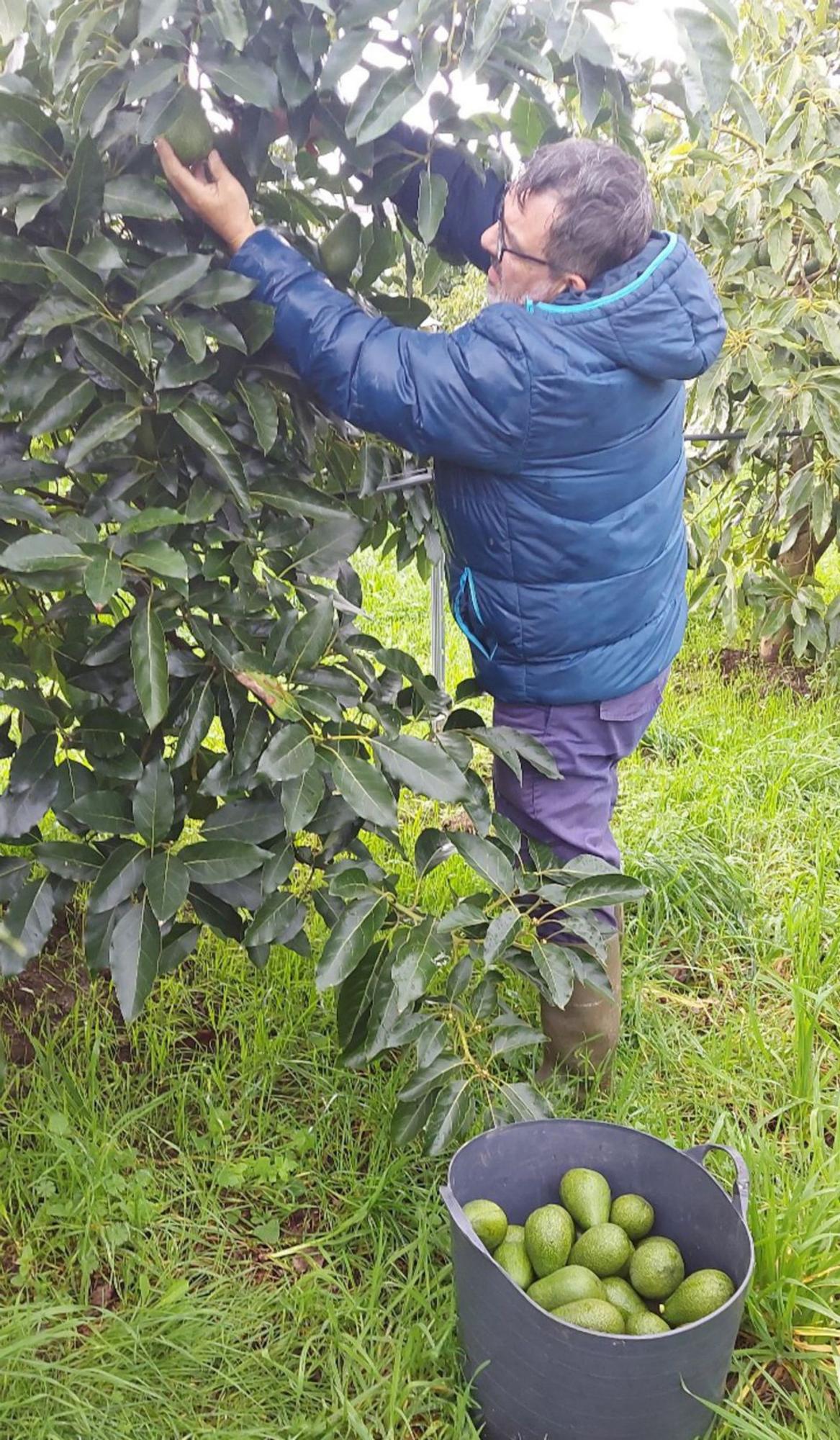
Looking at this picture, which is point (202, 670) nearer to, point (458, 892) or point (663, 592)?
point (663, 592)

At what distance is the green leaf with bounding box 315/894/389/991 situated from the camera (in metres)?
1.47

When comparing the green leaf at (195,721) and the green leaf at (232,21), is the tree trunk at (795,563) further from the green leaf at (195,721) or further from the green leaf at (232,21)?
the green leaf at (232,21)

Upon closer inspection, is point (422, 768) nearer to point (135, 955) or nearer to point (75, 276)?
point (135, 955)

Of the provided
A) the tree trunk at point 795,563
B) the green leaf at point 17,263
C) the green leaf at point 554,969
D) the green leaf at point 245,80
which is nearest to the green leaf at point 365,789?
the green leaf at point 554,969

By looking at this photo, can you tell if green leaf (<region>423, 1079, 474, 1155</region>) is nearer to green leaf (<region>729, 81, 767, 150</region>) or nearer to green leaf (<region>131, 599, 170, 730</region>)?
green leaf (<region>131, 599, 170, 730</region>)

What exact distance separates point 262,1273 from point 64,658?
1.03 metres

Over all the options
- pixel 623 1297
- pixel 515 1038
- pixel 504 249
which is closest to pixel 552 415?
pixel 504 249

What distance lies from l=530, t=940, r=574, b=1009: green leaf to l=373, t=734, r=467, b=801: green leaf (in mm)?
307

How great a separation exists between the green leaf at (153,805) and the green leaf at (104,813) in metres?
0.03

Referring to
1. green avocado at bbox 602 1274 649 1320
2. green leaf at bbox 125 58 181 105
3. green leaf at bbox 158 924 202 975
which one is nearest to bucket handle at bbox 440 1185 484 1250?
green avocado at bbox 602 1274 649 1320

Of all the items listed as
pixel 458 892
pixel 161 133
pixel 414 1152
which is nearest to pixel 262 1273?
pixel 414 1152

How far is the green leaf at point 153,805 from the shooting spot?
4.81 feet

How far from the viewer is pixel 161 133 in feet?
4.29

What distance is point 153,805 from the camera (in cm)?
147
